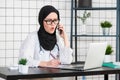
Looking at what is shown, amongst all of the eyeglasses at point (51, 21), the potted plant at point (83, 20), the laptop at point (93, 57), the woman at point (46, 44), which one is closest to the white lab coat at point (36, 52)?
the woman at point (46, 44)

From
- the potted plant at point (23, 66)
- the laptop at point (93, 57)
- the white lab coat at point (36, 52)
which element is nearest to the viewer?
the potted plant at point (23, 66)

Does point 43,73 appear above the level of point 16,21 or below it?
below

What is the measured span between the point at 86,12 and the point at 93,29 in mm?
280

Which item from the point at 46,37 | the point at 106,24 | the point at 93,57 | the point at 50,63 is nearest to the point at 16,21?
the point at 106,24

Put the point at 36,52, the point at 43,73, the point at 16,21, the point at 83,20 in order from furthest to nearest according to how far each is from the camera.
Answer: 1. the point at 83,20
2. the point at 16,21
3. the point at 36,52
4. the point at 43,73

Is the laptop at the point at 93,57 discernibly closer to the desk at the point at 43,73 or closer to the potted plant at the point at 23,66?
the desk at the point at 43,73

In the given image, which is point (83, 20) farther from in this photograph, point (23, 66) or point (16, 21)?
point (23, 66)

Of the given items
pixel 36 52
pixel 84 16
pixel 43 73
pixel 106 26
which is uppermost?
pixel 84 16

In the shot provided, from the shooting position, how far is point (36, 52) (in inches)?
122

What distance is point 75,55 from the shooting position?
4.62 m

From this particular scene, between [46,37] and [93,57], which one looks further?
[46,37]

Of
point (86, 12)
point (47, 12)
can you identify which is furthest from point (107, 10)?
point (47, 12)

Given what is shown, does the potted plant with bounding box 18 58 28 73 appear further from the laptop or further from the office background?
the office background

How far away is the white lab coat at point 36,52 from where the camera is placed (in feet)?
9.67
